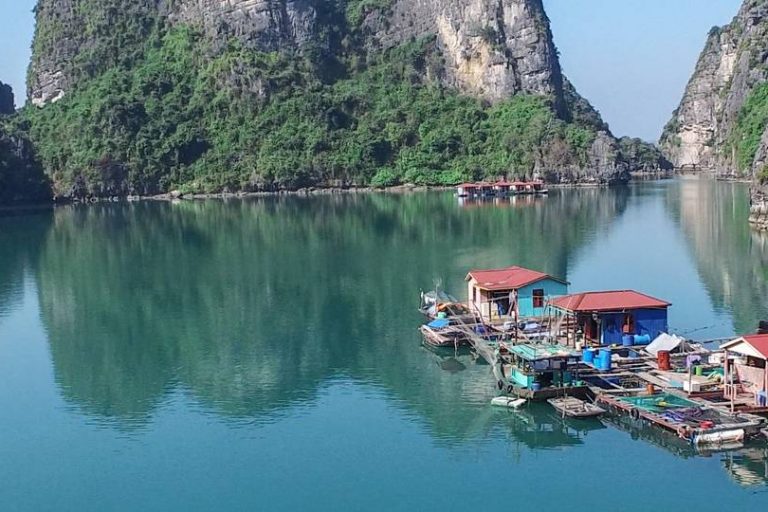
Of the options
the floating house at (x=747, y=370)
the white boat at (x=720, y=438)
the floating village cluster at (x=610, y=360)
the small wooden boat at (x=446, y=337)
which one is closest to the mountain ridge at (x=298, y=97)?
the floating village cluster at (x=610, y=360)

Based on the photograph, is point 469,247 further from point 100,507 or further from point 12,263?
point 100,507

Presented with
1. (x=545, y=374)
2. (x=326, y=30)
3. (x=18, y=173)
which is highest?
(x=326, y=30)

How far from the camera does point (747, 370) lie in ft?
90.5

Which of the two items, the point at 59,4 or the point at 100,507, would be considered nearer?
the point at 100,507

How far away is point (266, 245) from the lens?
73.2 meters

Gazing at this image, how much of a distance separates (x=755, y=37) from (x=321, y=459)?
14561 centimetres

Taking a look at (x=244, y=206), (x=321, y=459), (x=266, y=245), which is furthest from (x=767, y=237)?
(x=244, y=206)

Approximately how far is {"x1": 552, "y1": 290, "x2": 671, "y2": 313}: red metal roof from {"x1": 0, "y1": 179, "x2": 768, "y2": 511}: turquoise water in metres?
4.26

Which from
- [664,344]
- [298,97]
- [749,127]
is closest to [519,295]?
[664,344]

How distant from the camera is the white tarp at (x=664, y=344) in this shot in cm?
3216

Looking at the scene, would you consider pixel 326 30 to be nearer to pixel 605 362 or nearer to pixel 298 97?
pixel 298 97

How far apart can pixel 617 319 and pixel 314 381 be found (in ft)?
36.4

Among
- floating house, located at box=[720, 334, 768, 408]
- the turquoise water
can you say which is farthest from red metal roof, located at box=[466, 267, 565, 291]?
floating house, located at box=[720, 334, 768, 408]

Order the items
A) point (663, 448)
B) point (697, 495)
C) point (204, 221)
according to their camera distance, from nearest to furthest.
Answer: point (697, 495) → point (663, 448) → point (204, 221)
